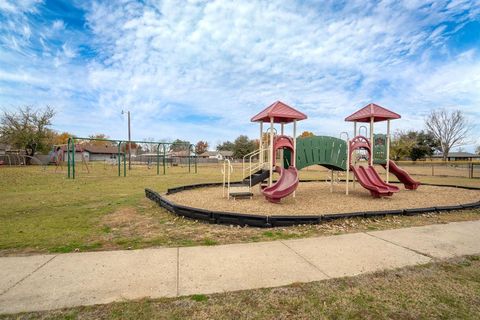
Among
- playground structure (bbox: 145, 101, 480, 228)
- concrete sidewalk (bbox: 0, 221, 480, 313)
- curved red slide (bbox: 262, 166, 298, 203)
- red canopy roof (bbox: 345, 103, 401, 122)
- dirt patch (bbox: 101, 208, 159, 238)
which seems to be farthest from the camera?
red canopy roof (bbox: 345, 103, 401, 122)

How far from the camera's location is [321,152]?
10.1m

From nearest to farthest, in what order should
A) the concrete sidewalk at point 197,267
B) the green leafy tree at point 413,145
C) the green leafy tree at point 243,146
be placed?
the concrete sidewalk at point 197,267
the green leafy tree at point 413,145
the green leafy tree at point 243,146

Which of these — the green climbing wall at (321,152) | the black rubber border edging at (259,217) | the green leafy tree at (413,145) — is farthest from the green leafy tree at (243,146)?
the black rubber border edging at (259,217)

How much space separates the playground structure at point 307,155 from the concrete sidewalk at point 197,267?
12.9ft

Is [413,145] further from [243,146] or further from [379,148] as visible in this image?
[379,148]

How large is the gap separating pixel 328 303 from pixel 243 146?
2921 inches

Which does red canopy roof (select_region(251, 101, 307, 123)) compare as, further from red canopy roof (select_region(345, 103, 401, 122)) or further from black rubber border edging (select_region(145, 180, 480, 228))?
black rubber border edging (select_region(145, 180, 480, 228))

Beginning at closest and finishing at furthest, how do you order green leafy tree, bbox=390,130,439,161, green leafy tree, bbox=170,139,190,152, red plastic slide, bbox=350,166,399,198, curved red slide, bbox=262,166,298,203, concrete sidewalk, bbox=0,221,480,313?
concrete sidewalk, bbox=0,221,480,313
curved red slide, bbox=262,166,298,203
red plastic slide, bbox=350,166,399,198
green leafy tree, bbox=170,139,190,152
green leafy tree, bbox=390,130,439,161

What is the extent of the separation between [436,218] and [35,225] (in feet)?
30.2

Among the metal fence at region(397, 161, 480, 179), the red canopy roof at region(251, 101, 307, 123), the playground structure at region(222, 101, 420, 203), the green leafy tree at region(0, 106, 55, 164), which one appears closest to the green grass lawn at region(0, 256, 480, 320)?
the playground structure at region(222, 101, 420, 203)

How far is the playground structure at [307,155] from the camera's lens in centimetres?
894

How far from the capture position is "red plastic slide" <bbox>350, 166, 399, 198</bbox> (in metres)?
9.15

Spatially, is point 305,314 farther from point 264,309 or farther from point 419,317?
point 419,317

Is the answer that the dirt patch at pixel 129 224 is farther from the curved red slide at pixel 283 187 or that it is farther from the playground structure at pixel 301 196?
the curved red slide at pixel 283 187
